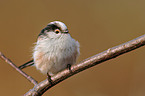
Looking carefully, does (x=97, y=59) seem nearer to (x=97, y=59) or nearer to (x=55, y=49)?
(x=97, y=59)

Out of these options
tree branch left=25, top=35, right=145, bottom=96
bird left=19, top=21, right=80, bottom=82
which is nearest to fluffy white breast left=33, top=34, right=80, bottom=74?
bird left=19, top=21, right=80, bottom=82

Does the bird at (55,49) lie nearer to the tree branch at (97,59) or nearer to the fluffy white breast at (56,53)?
the fluffy white breast at (56,53)

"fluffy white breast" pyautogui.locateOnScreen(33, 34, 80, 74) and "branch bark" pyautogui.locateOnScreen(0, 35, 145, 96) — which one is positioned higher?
"fluffy white breast" pyautogui.locateOnScreen(33, 34, 80, 74)

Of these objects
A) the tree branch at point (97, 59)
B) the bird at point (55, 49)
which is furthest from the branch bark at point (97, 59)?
the bird at point (55, 49)

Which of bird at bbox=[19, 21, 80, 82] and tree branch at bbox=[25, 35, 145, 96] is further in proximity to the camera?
bird at bbox=[19, 21, 80, 82]

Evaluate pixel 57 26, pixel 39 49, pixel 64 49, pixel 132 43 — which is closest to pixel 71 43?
pixel 64 49

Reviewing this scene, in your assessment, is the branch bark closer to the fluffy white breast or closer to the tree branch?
the tree branch

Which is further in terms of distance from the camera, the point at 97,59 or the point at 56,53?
the point at 56,53

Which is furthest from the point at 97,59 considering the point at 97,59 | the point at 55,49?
the point at 55,49

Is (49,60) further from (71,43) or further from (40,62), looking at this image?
(71,43)
